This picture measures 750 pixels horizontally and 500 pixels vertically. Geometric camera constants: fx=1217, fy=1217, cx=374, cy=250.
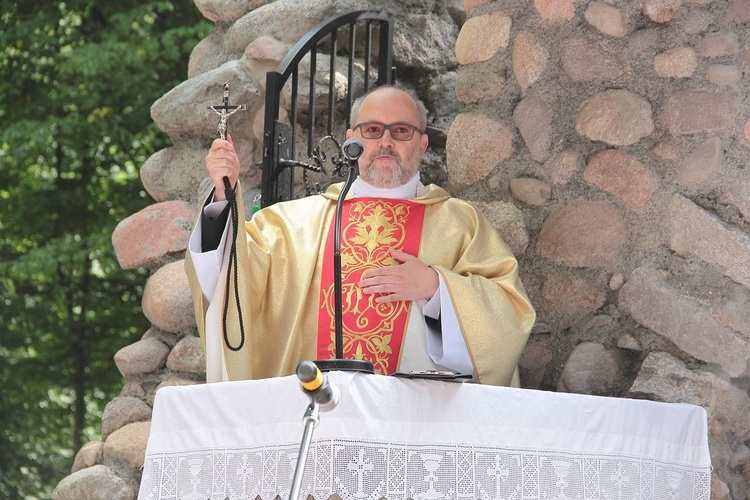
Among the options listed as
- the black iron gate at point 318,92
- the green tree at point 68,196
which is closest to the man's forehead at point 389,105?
the black iron gate at point 318,92

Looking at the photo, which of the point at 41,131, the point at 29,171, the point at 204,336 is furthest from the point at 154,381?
the point at 29,171

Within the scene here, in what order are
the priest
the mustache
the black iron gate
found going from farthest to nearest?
1. the black iron gate
2. the mustache
3. the priest

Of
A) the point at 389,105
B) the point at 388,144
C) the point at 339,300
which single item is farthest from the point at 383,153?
the point at 339,300

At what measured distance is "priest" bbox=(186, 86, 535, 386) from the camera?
3547 mm

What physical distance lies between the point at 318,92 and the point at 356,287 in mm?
1309

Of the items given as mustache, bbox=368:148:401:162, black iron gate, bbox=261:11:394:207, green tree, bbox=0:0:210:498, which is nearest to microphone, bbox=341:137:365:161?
mustache, bbox=368:148:401:162

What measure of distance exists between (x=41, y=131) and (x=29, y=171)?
0.83 meters

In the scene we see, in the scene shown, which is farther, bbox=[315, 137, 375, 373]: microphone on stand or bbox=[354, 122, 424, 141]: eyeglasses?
bbox=[354, 122, 424, 141]: eyeglasses

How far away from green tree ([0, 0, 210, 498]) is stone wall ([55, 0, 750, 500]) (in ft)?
9.50

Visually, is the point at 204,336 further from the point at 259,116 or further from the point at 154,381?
the point at 259,116

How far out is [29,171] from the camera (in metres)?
7.99

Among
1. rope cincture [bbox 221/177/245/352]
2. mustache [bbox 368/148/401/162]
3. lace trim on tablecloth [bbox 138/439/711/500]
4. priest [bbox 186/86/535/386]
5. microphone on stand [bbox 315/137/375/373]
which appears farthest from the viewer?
mustache [bbox 368/148/401/162]

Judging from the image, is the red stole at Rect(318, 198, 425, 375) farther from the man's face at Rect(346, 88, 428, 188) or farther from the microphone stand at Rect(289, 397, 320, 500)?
the microphone stand at Rect(289, 397, 320, 500)

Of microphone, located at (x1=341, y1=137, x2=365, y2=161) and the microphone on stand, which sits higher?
microphone, located at (x1=341, y1=137, x2=365, y2=161)
